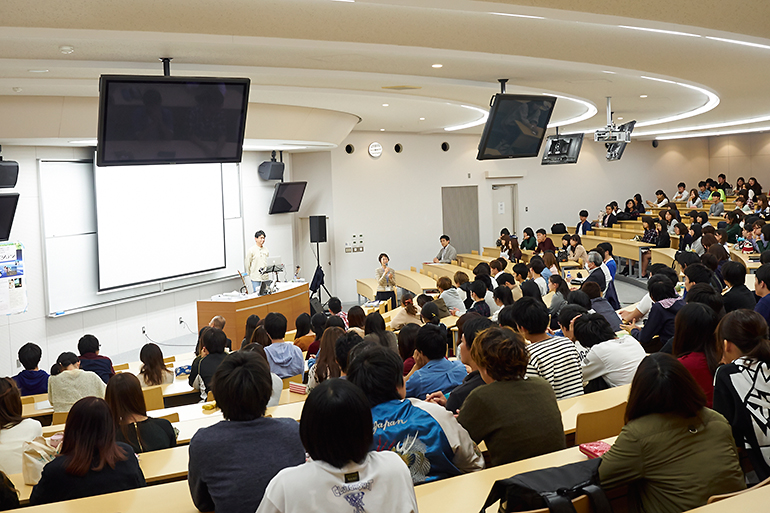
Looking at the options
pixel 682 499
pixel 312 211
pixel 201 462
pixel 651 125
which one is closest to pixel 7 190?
pixel 312 211

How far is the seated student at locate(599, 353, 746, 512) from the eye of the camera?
227 cm

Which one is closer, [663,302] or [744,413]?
[744,413]

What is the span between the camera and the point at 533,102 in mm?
6902

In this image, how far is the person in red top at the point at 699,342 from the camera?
338 centimetres

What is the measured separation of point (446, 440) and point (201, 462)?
96 cm

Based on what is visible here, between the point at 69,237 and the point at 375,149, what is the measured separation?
22.2 ft

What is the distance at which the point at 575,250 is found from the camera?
12.1 meters

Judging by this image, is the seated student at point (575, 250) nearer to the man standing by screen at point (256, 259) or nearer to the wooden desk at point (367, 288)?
the wooden desk at point (367, 288)

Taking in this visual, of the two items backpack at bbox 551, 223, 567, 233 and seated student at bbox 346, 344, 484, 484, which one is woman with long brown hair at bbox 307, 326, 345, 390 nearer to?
seated student at bbox 346, 344, 484, 484

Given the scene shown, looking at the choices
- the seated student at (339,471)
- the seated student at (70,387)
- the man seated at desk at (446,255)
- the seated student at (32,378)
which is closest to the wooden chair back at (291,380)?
the seated student at (70,387)

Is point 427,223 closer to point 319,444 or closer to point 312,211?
point 312,211

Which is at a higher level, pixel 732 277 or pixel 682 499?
pixel 732 277

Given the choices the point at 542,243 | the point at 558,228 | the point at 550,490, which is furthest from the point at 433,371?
the point at 558,228

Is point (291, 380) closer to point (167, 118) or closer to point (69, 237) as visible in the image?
point (167, 118)
